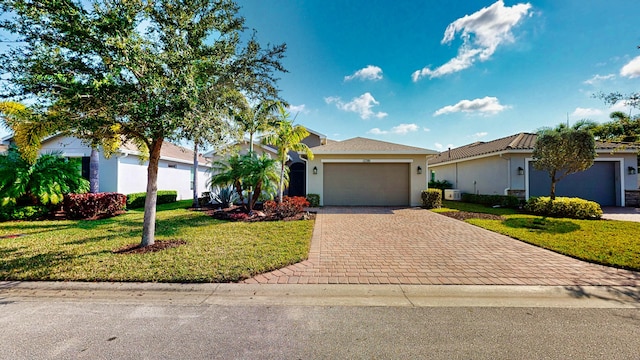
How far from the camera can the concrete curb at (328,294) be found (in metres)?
3.49

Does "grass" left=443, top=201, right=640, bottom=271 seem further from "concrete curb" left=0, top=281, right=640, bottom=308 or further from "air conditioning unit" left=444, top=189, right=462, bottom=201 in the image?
"air conditioning unit" left=444, top=189, right=462, bottom=201

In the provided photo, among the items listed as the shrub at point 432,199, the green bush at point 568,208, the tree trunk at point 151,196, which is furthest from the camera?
the shrub at point 432,199

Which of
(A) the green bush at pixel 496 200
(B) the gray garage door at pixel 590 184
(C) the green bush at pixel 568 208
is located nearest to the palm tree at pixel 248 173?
(C) the green bush at pixel 568 208

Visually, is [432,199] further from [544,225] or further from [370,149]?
[544,225]

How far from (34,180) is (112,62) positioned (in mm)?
9357

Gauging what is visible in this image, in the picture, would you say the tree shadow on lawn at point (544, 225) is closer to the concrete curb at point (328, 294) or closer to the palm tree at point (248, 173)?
the concrete curb at point (328, 294)

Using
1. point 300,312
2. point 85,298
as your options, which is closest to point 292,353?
point 300,312

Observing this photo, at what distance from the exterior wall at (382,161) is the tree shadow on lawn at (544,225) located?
188 inches

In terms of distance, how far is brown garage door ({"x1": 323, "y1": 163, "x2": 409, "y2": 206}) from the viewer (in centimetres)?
1429

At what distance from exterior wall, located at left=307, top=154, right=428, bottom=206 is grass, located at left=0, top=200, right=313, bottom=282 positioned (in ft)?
17.6

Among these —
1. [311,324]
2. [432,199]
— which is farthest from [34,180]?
[432,199]

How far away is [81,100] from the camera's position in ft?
14.0

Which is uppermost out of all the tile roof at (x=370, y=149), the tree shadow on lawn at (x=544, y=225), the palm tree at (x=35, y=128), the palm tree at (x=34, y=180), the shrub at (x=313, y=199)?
the tile roof at (x=370, y=149)

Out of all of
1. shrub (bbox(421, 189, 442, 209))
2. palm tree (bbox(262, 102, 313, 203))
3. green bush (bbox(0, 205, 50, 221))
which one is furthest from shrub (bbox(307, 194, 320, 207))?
green bush (bbox(0, 205, 50, 221))
